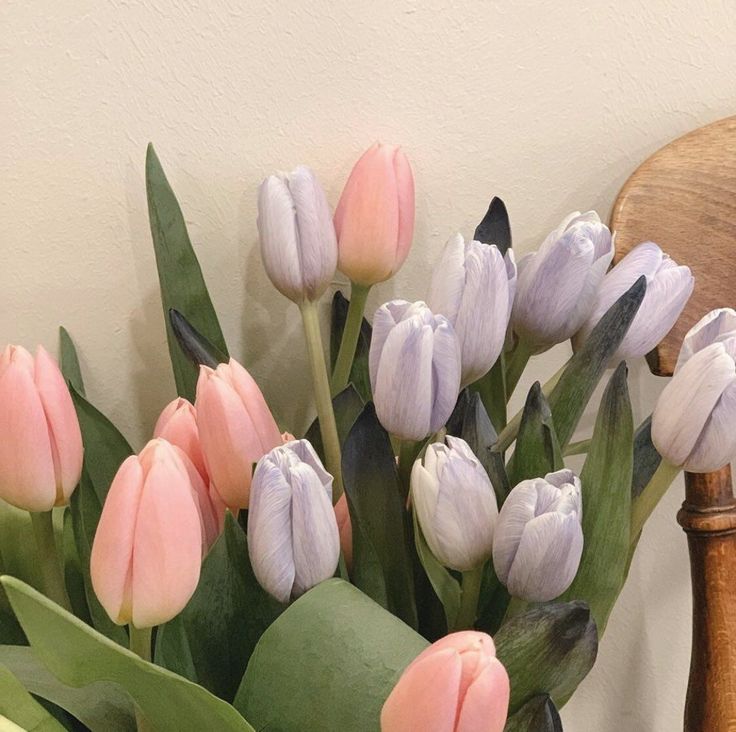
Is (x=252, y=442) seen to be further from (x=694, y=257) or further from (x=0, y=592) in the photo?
(x=694, y=257)

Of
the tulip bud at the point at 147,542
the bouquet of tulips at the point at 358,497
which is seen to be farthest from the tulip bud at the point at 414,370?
the tulip bud at the point at 147,542

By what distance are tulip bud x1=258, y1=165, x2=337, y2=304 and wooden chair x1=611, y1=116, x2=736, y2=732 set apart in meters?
0.17

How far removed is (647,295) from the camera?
45cm

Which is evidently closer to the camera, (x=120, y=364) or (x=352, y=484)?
(x=352, y=484)

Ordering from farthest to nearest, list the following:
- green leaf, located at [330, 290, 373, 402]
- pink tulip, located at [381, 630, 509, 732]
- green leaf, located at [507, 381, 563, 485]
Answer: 1. green leaf, located at [330, 290, 373, 402]
2. green leaf, located at [507, 381, 563, 485]
3. pink tulip, located at [381, 630, 509, 732]

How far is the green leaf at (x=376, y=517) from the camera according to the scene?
403 mm

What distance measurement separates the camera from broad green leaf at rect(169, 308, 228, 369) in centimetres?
45

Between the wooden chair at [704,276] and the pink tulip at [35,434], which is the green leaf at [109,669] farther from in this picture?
the wooden chair at [704,276]

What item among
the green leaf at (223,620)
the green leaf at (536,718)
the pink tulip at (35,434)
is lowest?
the green leaf at (536,718)

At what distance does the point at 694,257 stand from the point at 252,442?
0.29m

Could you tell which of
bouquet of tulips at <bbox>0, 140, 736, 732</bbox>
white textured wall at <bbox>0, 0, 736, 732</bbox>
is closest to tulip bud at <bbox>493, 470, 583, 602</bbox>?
bouquet of tulips at <bbox>0, 140, 736, 732</bbox>

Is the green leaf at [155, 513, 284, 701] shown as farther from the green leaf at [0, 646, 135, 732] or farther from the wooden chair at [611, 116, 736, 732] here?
the wooden chair at [611, 116, 736, 732]

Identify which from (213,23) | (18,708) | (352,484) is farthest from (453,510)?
(213,23)

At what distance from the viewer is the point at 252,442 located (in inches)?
15.4
